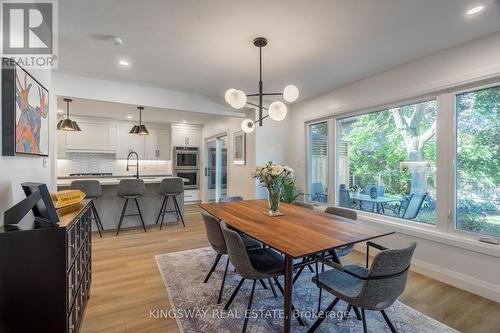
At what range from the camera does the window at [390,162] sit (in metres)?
2.93

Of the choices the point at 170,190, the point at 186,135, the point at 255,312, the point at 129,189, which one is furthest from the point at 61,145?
the point at 255,312

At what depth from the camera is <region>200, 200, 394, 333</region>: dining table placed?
1.49m

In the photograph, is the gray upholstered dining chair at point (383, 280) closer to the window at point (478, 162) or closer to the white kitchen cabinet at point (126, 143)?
the window at point (478, 162)

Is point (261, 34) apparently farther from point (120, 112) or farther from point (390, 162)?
point (120, 112)

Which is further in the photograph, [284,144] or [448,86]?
[284,144]

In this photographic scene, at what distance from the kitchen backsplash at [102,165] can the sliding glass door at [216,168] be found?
1.20 metres

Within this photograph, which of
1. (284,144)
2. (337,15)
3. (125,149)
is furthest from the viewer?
(125,149)

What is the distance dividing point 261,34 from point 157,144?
556 cm

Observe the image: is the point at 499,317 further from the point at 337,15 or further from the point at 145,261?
the point at 145,261

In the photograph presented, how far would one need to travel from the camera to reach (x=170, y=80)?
366cm

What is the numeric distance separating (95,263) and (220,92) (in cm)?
315

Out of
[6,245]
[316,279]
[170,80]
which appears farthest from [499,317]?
[170,80]

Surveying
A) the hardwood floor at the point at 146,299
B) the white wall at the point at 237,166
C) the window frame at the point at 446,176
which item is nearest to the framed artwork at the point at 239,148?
the white wall at the point at 237,166

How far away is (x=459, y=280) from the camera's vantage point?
2520mm
